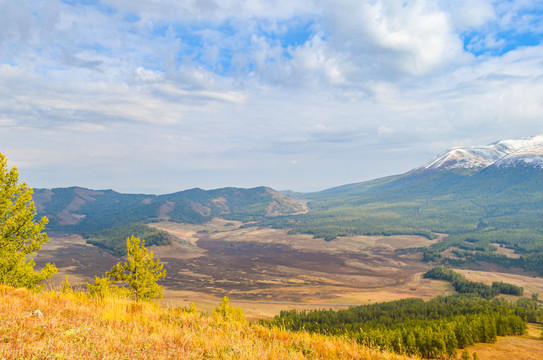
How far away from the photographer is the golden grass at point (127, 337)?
6.82 m

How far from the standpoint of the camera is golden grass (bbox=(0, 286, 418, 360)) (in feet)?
22.4

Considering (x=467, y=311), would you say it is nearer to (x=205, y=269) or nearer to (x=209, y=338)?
(x=209, y=338)

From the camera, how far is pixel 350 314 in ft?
296

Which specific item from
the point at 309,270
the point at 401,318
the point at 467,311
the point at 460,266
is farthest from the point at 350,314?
the point at 460,266

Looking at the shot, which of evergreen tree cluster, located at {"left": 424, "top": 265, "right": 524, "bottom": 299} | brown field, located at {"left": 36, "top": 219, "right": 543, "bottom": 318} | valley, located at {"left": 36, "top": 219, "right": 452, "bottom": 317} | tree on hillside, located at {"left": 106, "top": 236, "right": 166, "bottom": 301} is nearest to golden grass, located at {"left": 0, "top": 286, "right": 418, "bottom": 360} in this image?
tree on hillside, located at {"left": 106, "top": 236, "right": 166, "bottom": 301}

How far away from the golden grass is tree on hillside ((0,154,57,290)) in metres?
14.0

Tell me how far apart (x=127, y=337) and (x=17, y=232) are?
75.0ft

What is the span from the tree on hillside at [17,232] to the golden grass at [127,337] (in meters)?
14.0

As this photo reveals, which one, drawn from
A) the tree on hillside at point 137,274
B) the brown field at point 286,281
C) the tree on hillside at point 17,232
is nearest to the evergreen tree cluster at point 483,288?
the brown field at point 286,281

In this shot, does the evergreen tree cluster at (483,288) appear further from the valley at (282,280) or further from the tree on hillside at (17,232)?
the tree on hillside at (17,232)

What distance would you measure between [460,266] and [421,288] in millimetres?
60185

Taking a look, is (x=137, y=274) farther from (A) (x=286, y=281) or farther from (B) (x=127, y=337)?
(A) (x=286, y=281)

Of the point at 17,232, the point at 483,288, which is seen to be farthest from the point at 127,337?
the point at 483,288

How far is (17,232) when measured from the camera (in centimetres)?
2388
